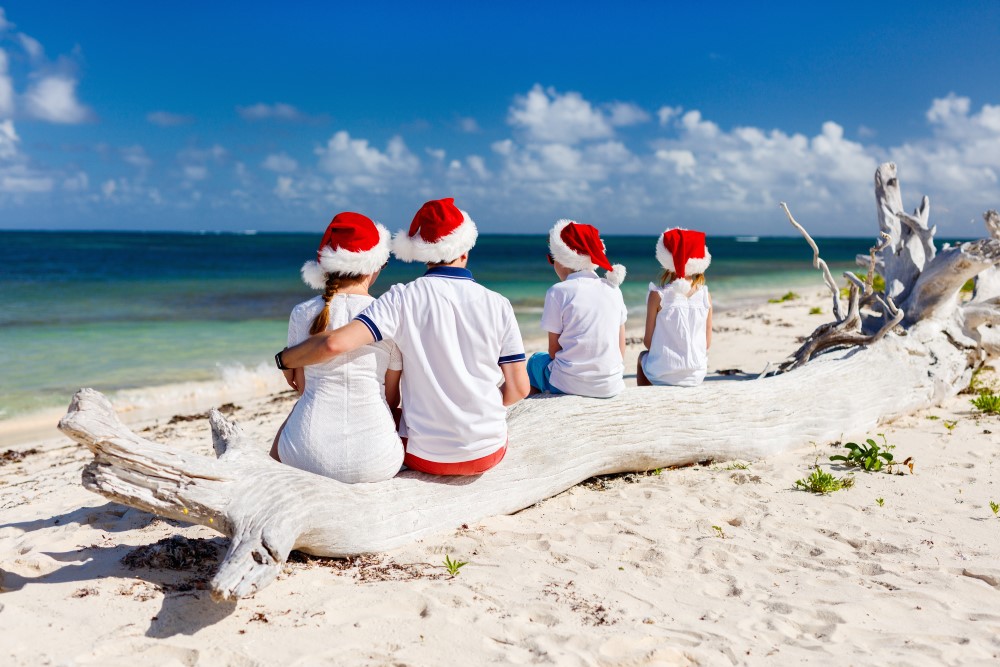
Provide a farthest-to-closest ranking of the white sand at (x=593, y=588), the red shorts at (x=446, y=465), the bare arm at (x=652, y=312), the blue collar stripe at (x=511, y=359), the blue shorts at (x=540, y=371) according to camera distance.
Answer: the bare arm at (x=652, y=312) < the blue shorts at (x=540, y=371) < the red shorts at (x=446, y=465) < the blue collar stripe at (x=511, y=359) < the white sand at (x=593, y=588)

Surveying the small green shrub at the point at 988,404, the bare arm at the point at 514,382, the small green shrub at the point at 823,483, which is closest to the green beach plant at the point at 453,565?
the bare arm at the point at 514,382

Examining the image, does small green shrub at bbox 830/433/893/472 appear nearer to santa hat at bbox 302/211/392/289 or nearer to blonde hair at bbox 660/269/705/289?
blonde hair at bbox 660/269/705/289

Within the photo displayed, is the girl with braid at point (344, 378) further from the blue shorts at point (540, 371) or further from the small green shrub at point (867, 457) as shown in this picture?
the small green shrub at point (867, 457)

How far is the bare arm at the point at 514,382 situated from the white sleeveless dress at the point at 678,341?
233 cm

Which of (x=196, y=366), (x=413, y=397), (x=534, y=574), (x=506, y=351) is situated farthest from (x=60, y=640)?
(x=196, y=366)

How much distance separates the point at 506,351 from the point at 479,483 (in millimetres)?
1017

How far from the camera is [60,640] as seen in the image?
10.1 feet

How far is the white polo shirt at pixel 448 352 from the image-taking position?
388 centimetres

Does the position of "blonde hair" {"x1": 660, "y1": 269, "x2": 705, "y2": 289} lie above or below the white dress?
above

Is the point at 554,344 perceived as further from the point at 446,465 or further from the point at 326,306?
the point at 326,306

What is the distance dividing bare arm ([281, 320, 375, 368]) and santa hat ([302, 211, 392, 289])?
35 cm

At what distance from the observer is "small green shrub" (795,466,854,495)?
5074 mm

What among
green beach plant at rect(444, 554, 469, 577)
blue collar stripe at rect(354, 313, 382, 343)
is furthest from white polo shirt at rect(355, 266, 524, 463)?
green beach plant at rect(444, 554, 469, 577)

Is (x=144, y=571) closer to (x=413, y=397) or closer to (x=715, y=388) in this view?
(x=413, y=397)
